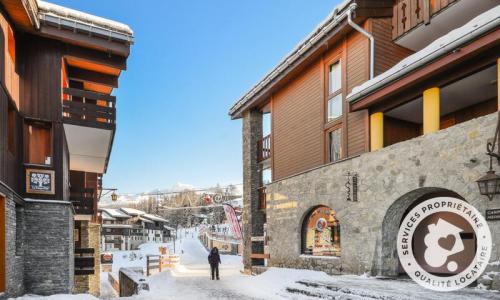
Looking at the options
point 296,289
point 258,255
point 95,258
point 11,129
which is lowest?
point 95,258

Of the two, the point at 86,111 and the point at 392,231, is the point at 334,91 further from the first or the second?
the point at 86,111

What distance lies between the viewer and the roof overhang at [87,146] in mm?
13023

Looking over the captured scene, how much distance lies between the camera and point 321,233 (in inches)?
584

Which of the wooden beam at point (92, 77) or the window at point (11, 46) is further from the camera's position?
the wooden beam at point (92, 77)

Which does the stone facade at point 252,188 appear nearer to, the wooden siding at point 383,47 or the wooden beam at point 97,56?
the wooden beam at point 97,56

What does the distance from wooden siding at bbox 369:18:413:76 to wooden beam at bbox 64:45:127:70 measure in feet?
27.5

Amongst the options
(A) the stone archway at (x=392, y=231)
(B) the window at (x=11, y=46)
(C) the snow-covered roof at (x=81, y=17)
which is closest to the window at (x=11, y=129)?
(B) the window at (x=11, y=46)

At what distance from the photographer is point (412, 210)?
11820 mm

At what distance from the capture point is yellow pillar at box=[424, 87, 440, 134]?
10344 millimetres

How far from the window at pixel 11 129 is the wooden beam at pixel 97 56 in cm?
281

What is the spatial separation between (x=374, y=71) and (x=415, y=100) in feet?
6.07

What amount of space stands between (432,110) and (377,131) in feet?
7.18

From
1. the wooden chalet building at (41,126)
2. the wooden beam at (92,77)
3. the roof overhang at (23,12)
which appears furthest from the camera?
the wooden beam at (92,77)

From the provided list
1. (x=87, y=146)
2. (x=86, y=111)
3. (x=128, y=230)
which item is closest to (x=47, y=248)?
(x=86, y=111)
